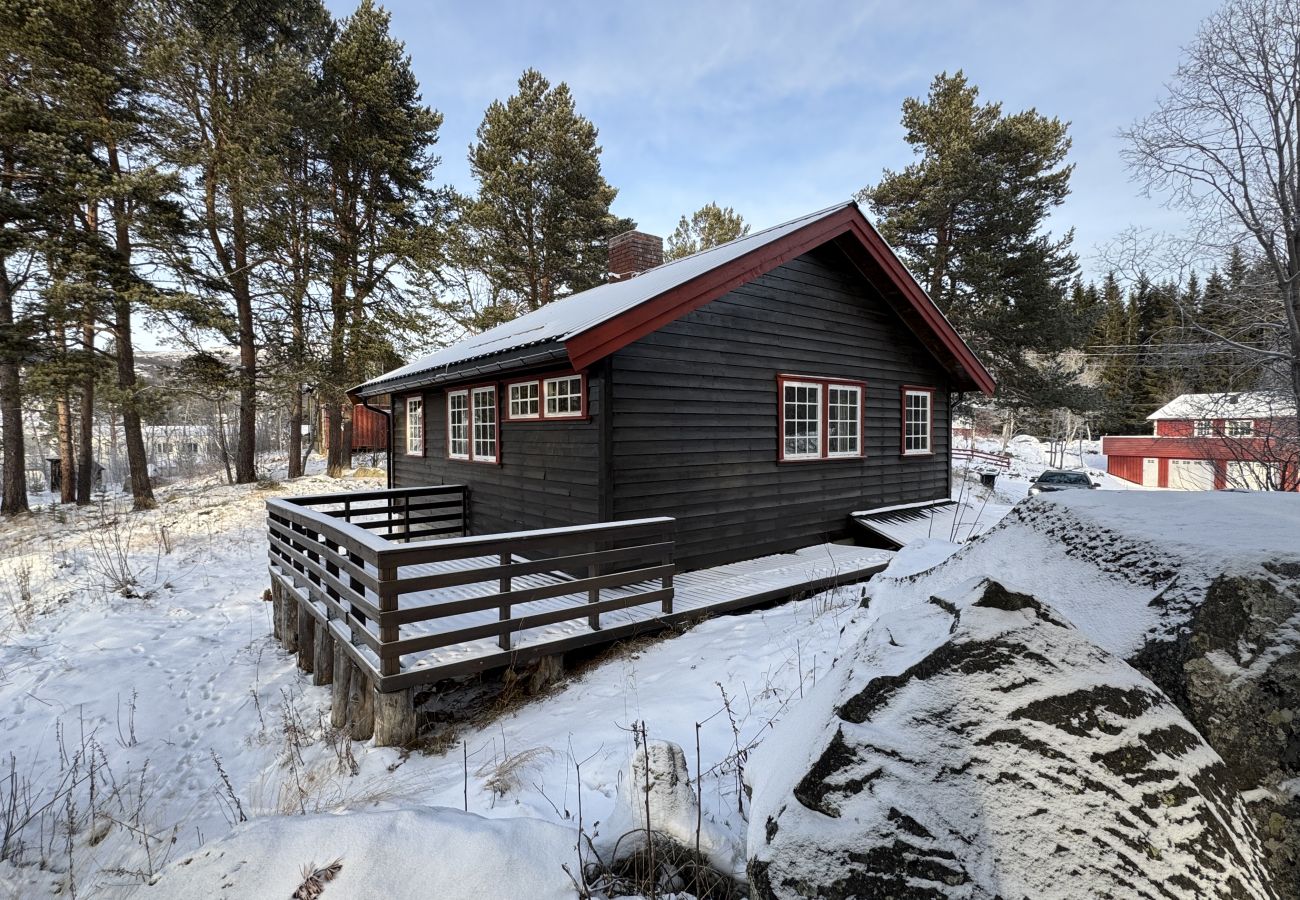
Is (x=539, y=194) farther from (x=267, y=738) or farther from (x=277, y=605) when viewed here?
(x=267, y=738)

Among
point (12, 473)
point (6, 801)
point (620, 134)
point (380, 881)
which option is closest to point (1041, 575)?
point (380, 881)

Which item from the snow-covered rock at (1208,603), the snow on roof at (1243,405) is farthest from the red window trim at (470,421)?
the snow on roof at (1243,405)

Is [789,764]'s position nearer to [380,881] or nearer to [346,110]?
[380,881]

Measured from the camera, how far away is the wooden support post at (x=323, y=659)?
5.41 meters

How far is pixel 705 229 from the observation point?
2972cm

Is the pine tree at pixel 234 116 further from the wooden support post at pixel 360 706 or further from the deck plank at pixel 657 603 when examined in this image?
the wooden support post at pixel 360 706

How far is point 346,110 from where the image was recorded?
634 inches

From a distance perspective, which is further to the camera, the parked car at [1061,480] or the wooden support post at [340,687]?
the parked car at [1061,480]

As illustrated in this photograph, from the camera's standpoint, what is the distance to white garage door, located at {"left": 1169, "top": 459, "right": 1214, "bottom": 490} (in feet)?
67.9

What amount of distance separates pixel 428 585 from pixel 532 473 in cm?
349

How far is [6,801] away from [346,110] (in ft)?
58.0

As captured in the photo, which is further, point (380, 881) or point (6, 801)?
point (6, 801)

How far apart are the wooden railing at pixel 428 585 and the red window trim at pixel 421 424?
3846 mm

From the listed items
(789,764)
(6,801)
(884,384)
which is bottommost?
(6,801)
